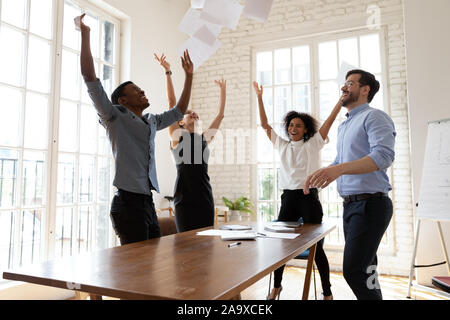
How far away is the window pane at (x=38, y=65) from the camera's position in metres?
2.98

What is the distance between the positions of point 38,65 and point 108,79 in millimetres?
893

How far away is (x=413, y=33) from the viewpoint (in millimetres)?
3607

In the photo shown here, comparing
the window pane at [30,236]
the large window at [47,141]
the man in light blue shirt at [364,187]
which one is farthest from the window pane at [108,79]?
the man in light blue shirt at [364,187]

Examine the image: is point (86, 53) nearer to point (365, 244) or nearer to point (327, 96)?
point (365, 244)

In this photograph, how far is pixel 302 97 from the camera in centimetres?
462

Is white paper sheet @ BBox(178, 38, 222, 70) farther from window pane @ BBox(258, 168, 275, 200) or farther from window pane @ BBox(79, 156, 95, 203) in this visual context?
window pane @ BBox(258, 168, 275, 200)

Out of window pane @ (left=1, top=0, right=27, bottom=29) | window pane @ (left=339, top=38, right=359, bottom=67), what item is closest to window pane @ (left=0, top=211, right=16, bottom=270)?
window pane @ (left=1, top=0, right=27, bottom=29)

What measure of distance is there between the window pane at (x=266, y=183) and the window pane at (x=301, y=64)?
1343 millimetres

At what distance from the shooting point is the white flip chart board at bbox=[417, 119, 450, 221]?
2.79 m

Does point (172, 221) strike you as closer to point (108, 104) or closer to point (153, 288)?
point (108, 104)

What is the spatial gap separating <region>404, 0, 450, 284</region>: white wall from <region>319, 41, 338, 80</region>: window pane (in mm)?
985

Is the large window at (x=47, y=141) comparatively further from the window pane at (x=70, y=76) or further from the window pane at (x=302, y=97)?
the window pane at (x=302, y=97)

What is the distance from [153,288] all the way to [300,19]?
4563mm

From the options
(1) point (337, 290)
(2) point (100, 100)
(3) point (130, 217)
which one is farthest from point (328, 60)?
(3) point (130, 217)
